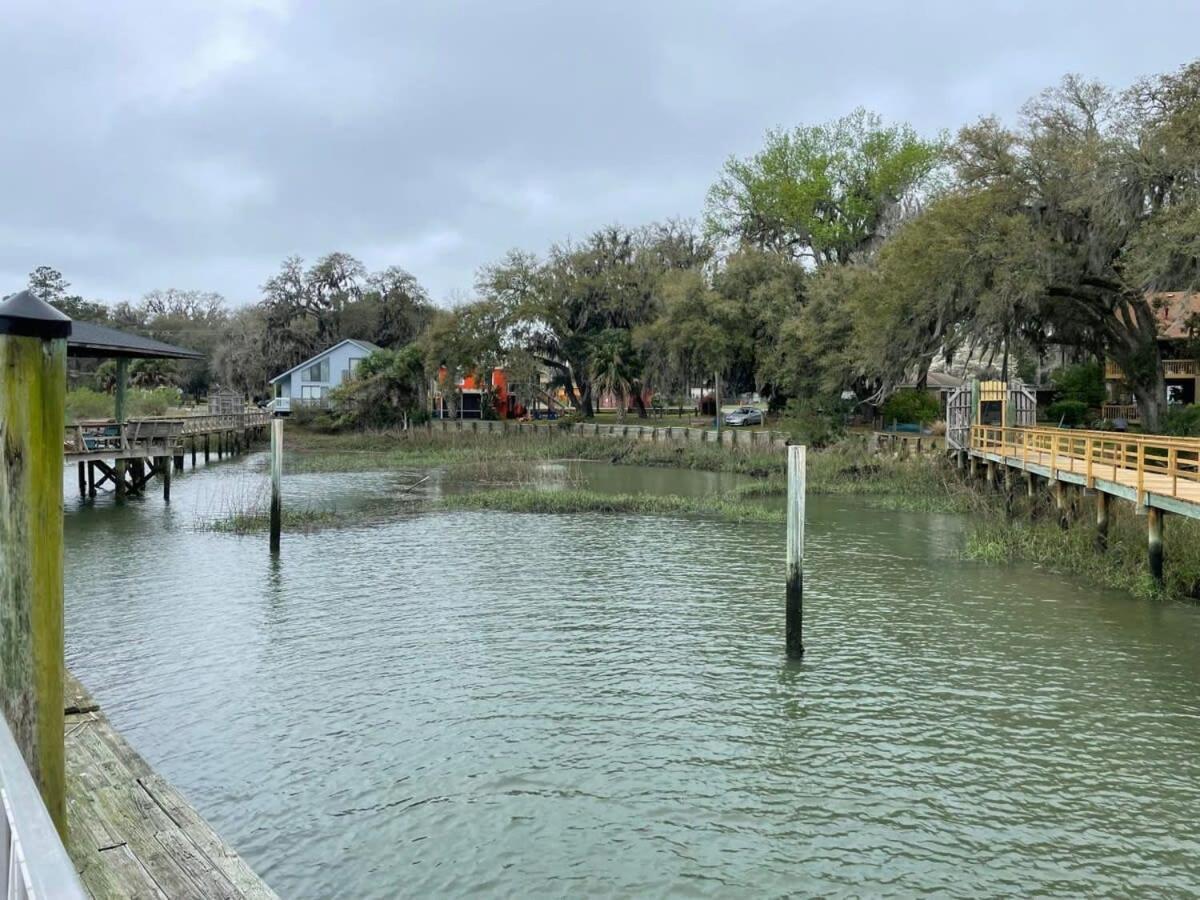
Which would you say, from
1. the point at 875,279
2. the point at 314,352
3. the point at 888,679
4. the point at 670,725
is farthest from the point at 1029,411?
the point at 314,352

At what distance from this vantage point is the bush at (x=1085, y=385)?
49844 millimetres

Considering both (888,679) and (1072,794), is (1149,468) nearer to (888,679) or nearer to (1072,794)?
(888,679)

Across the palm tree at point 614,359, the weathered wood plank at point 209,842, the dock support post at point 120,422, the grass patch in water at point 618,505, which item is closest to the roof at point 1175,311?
the grass patch in water at point 618,505

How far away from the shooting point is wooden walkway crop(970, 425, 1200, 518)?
46.8ft

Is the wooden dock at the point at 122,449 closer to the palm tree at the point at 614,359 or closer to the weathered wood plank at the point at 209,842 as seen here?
the weathered wood plank at the point at 209,842

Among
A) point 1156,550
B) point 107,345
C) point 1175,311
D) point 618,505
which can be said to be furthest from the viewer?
point 1175,311

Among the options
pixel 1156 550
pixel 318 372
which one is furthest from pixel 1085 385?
pixel 318 372

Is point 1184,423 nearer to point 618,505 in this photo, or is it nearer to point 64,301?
point 618,505

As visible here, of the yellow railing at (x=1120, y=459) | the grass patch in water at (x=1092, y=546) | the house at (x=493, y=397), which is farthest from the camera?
the house at (x=493, y=397)

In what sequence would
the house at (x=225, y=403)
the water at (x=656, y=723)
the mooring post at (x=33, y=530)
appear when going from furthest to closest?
the house at (x=225, y=403) → the water at (x=656, y=723) → the mooring post at (x=33, y=530)

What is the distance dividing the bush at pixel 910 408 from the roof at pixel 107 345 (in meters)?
31.2

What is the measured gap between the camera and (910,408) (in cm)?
4594

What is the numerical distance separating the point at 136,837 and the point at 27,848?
352 cm

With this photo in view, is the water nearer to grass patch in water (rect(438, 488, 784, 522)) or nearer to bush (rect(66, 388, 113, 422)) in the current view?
grass patch in water (rect(438, 488, 784, 522))
